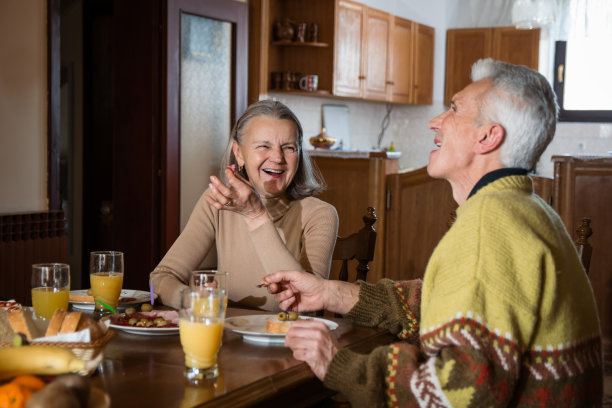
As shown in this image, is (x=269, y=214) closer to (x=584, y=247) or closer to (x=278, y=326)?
(x=278, y=326)

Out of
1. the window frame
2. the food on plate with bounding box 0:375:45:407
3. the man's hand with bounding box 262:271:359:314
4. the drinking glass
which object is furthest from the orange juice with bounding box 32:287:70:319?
the window frame

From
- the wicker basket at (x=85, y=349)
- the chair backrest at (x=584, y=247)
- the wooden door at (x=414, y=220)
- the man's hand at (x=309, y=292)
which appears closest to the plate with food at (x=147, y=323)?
the man's hand at (x=309, y=292)

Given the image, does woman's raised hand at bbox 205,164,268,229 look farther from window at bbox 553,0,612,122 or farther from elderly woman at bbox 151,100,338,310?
window at bbox 553,0,612,122

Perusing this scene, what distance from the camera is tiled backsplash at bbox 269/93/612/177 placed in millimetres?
6535

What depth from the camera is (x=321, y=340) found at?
1.29 meters

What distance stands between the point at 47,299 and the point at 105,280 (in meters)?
A: 0.16

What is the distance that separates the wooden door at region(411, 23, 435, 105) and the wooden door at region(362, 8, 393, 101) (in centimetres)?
51

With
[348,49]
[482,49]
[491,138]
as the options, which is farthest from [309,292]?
[482,49]

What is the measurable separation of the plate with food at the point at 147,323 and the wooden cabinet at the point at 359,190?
281 cm

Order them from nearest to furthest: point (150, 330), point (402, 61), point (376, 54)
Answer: point (150, 330), point (376, 54), point (402, 61)

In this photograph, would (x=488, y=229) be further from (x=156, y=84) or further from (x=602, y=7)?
(x=602, y=7)

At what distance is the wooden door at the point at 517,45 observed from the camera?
688 centimetres

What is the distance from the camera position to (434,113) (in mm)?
7375

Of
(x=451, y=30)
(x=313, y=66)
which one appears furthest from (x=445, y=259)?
(x=451, y=30)
